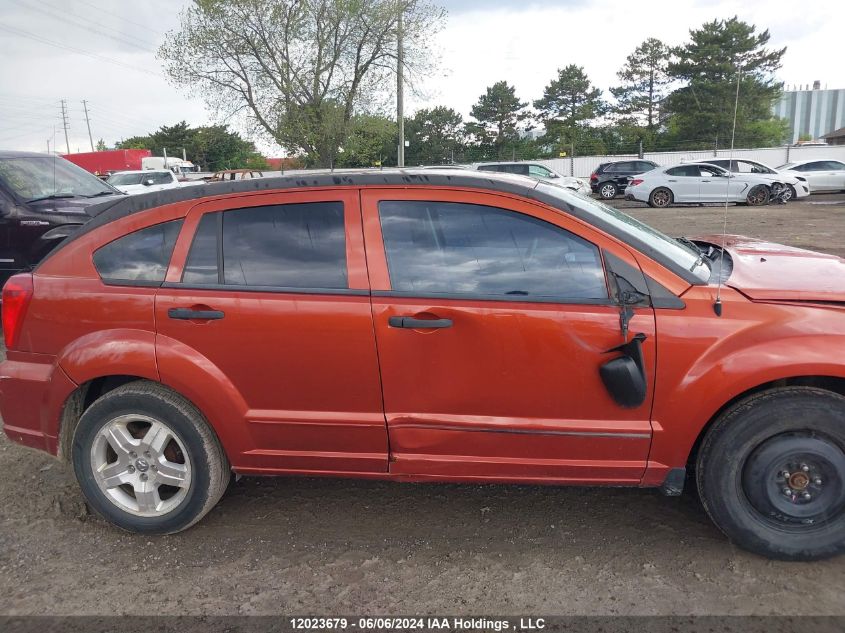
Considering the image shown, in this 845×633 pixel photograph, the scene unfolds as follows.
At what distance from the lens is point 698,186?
21125 millimetres

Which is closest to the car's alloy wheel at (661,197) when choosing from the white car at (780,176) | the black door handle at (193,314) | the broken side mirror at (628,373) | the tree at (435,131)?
the white car at (780,176)

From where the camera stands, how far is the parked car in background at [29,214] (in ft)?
22.8

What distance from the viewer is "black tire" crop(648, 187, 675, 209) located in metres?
21.7

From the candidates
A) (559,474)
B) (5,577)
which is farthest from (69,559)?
(559,474)

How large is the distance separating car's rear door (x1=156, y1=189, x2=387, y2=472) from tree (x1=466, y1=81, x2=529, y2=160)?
2217 inches

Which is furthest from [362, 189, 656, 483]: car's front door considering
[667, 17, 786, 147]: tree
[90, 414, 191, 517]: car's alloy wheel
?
[667, 17, 786, 147]: tree

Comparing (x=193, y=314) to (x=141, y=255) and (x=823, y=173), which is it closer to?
(x=141, y=255)

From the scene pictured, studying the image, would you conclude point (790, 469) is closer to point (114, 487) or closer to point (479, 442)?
point (479, 442)

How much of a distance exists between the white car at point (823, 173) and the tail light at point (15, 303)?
27.1 m

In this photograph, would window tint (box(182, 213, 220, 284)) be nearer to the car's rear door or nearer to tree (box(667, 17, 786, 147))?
the car's rear door

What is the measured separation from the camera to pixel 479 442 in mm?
2910

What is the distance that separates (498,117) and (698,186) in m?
40.0

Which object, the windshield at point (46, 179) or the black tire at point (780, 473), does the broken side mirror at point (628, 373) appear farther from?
the windshield at point (46, 179)

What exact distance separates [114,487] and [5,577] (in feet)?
1.83
